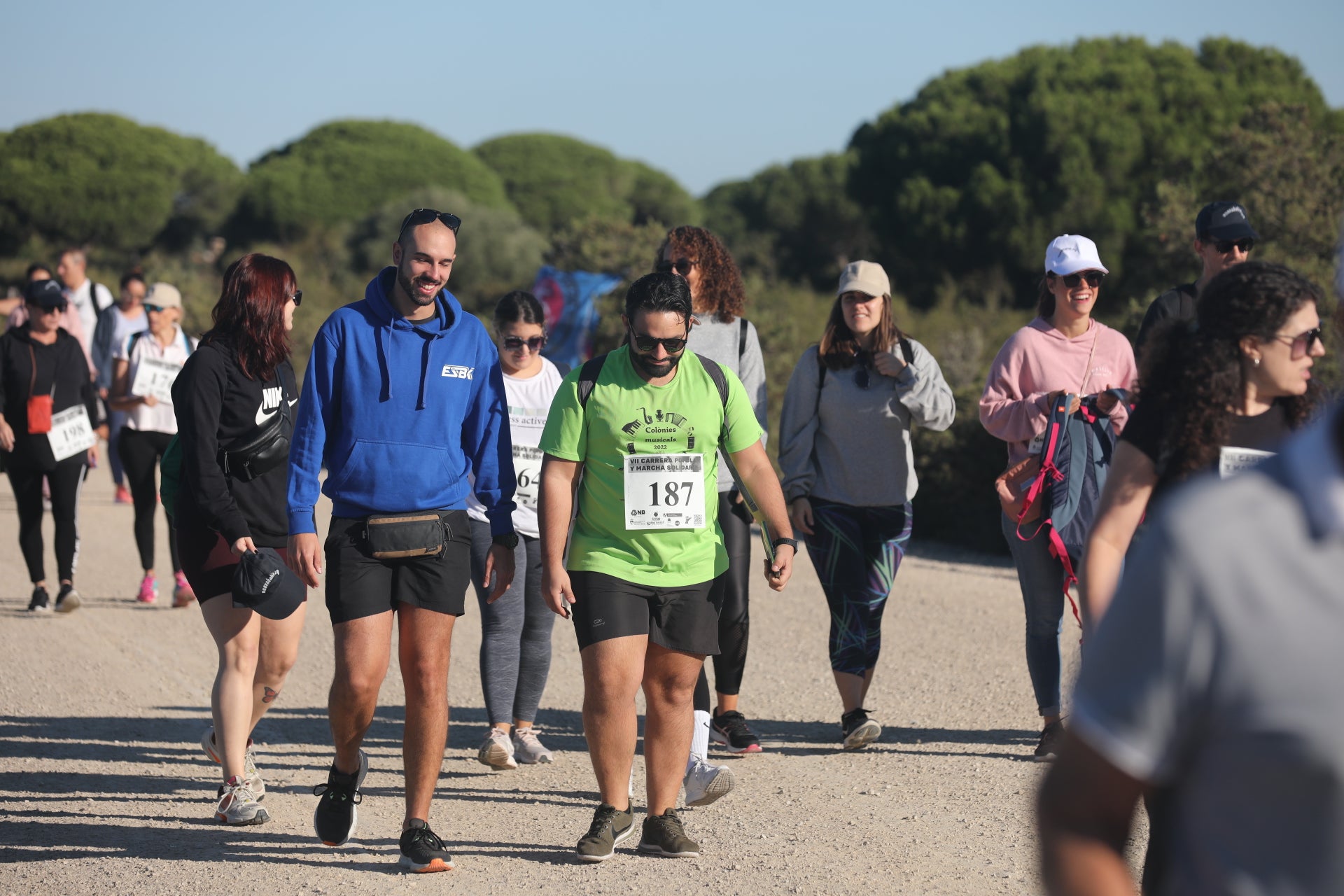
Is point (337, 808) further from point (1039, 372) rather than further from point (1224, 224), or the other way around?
point (1224, 224)

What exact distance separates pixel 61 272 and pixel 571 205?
207 feet

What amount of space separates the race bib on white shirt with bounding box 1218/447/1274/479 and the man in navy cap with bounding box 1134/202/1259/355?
267 cm

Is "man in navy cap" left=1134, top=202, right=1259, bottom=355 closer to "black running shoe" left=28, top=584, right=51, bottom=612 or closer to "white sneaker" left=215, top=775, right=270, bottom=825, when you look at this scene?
"white sneaker" left=215, top=775, right=270, bottom=825

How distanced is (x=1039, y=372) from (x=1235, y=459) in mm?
2863

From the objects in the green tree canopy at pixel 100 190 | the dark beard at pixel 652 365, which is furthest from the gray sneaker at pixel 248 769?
the green tree canopy at pixel 100 190

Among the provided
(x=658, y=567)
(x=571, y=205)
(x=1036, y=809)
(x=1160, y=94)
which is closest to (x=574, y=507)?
(x=658, y=567)

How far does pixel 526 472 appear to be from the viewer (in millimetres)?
6336

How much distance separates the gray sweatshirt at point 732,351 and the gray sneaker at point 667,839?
1.66 meters

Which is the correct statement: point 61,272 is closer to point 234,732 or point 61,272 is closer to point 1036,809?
point 234,732

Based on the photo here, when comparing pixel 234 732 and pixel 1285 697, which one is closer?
pixel 1285 697

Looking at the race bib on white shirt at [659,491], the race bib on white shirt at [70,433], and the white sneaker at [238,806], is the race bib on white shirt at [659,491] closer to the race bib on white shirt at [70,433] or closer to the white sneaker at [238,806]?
the white sneaker at [238,806]

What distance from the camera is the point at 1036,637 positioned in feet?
20.1

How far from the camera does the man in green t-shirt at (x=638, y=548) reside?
15.8ft

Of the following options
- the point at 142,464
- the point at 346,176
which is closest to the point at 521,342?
the point at 142,464
